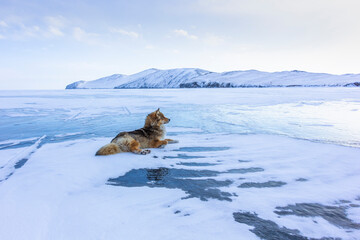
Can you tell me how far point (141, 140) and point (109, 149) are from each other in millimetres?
939

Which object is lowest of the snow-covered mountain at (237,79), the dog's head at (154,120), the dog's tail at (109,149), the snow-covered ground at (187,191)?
the snow-covered ground at (187,191)

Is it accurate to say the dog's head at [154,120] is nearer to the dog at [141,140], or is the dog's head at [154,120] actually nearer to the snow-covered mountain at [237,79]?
the dog at [141,140]

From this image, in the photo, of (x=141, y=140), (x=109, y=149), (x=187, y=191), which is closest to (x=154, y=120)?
(x=141, y=140)

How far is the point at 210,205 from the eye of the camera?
108 inches

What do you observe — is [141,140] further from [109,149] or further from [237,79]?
[237,79]

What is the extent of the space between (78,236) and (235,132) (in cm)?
625

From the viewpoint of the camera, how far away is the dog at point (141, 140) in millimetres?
5160

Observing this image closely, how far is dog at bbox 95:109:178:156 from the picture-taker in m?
5.16

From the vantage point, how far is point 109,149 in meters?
5.10

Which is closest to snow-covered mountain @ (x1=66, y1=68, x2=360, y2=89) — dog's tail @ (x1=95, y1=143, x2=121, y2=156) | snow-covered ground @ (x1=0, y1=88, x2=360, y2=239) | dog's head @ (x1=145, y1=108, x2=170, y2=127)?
snow-covered ground @ (x1=0, y1=88, x2=360, y2=239)

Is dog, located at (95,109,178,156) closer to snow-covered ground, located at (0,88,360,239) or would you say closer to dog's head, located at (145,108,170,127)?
dog's head, located at (145,108,170,127)

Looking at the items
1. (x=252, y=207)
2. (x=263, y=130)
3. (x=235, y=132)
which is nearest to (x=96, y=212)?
(x=252, y=207)

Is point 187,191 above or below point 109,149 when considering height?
below

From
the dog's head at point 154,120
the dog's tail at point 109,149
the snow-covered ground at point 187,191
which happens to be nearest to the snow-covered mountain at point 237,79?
the snow-covered ground at point 187,191
